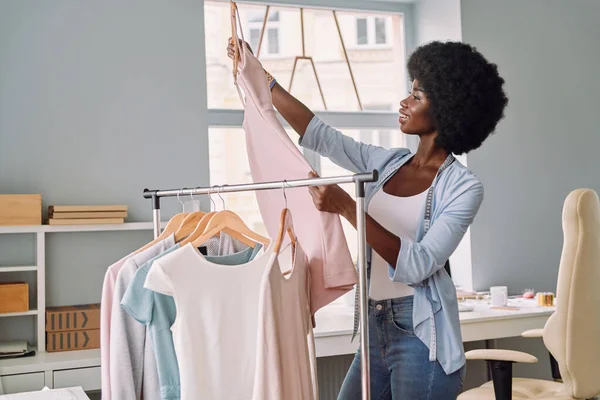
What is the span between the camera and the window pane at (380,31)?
13.6 ft

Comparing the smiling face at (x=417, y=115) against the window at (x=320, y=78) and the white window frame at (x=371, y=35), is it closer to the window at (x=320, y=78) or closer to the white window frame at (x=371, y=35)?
the window at (x=320, y=78)

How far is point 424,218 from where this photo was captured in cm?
172

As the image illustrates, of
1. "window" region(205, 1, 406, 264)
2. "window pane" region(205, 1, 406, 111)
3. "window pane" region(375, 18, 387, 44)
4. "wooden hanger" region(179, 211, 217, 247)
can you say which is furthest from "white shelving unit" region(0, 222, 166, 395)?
"window pane" region(375, 18, 387, 44)

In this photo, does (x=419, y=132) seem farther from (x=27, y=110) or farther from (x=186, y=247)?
(x=27, y=110)

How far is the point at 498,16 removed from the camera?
3988 millimetres

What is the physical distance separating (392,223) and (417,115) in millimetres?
286

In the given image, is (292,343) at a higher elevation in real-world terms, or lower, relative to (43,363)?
higher

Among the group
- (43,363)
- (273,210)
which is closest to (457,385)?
(273,210)

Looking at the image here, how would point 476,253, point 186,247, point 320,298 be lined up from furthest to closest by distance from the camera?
point 476,253 < point 320,298 < point 186,247

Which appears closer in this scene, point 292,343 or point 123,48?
point 292,343

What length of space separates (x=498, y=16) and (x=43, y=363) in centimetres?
295

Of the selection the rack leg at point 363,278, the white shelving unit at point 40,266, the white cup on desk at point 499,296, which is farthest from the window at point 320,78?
the rack leg at point 363,278

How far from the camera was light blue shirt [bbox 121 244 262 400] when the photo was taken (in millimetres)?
1522

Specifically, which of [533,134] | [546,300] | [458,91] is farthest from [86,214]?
[533,134]
